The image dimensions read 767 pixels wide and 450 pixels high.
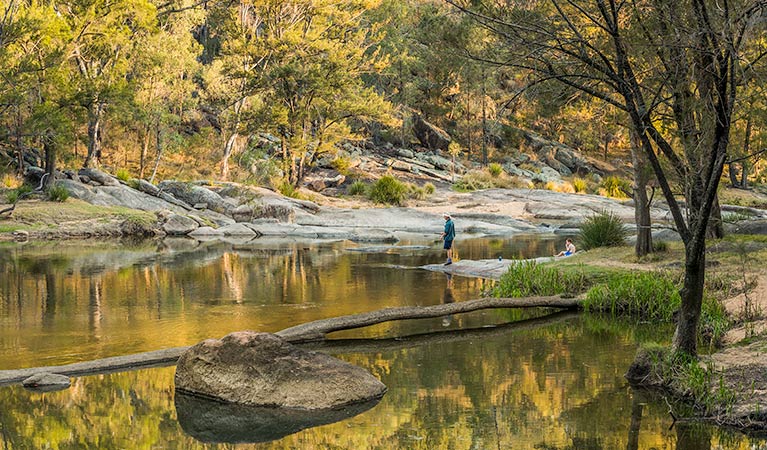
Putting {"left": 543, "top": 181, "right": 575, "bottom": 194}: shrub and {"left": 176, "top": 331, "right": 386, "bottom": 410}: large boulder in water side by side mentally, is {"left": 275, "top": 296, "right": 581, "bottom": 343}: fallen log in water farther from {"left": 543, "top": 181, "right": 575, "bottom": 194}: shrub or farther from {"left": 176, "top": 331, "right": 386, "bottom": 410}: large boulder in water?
{"left": 543, "top": 181, "right": 575, "bottom": 194}: shrub

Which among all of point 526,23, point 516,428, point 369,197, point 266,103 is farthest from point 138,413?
point 266,103

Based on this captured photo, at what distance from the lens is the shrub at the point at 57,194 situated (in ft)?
113

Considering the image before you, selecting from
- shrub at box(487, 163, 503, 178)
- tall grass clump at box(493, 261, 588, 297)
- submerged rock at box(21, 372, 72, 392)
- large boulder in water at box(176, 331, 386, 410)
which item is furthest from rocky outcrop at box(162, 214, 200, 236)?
large boulder in water at box(176, 331, 386, 410)

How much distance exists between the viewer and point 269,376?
923cm

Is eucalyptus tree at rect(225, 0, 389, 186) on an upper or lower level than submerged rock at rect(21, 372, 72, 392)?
upper

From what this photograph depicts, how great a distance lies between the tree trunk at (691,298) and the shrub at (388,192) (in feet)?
112

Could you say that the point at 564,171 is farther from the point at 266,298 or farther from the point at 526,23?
the point at 526,23

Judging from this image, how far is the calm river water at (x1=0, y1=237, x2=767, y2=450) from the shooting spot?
A: 8.09 metres

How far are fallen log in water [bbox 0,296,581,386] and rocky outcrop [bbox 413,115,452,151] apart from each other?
4945 cm

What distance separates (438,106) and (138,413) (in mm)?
62179

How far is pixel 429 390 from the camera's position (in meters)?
9.79

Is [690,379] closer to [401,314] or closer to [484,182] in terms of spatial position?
[401,314]

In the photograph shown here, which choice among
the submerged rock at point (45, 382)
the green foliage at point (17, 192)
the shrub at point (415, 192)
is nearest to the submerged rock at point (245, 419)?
the submerged rock at point (45, 382)

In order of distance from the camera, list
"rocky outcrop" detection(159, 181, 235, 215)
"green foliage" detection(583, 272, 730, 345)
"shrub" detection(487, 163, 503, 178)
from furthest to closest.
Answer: "shrub" detection(487, 163, 503, 178) → "rocky outcrop" detection(159, 181, 235, 215) → "green foliage" detection(583, 272, 730, 345)
